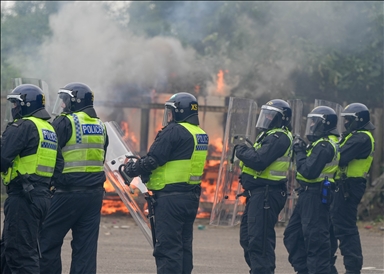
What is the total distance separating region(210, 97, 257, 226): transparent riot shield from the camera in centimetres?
920

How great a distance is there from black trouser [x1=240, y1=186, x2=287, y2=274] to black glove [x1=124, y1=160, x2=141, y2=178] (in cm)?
134

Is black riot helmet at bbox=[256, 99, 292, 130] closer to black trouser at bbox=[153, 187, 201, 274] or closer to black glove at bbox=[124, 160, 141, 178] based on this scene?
black trouser at bbox=[153, 187, 201, 274]

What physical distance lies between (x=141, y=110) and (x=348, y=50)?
479cm

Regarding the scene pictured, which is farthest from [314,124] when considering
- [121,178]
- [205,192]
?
[205,192]

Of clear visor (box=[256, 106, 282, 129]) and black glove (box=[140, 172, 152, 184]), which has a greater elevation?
clear visor (box=[256, 106, 282, 129])

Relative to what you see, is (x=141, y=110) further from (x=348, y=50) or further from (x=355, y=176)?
(x=355, y=176)

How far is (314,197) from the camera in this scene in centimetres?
835

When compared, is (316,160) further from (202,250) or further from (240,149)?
(202,250)

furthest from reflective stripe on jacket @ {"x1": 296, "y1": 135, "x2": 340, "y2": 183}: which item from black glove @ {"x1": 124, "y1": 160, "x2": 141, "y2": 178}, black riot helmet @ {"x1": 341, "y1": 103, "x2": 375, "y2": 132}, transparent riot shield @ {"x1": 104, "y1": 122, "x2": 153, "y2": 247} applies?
black glove @ {"x1": 124, "y1": 160, "x2": 141, "y2": 178}

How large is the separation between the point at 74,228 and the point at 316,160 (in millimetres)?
2706

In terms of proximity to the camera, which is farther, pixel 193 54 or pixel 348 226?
pixel 193 54

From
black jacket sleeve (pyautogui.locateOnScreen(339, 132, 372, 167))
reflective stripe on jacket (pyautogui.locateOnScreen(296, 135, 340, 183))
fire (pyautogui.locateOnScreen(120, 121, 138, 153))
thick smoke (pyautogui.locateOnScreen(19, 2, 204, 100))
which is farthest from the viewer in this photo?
thick smoke (pyautogui.locateOnScreen(19, 2, 204, 100))

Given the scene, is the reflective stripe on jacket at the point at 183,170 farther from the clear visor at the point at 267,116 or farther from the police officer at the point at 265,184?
the clear visor at the point at 267,116

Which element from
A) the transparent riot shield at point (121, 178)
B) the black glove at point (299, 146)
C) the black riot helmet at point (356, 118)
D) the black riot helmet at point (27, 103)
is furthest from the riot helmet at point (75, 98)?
the black riot helmet at point (356, 118)
